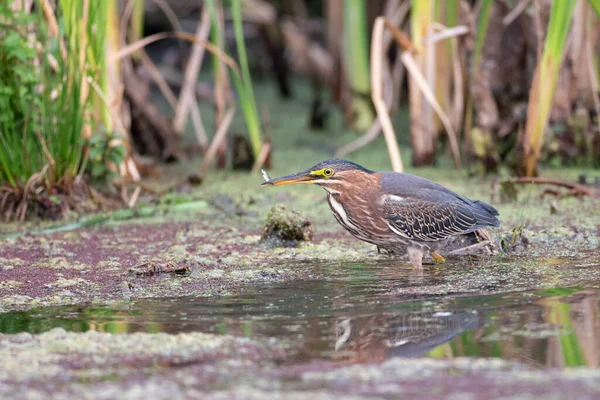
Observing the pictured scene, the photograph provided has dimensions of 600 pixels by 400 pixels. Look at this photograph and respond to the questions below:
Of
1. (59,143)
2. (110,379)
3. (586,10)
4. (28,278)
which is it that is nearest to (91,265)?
(28,278)

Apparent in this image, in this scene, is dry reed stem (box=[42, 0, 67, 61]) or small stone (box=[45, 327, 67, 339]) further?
dry reed stem (box=[42, 0, 67, 61])

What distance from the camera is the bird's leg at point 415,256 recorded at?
5623 mm

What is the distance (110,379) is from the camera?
345 centimetres

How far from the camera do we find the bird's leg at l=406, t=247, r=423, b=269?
18.4 ft

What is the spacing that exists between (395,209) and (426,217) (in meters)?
0.20

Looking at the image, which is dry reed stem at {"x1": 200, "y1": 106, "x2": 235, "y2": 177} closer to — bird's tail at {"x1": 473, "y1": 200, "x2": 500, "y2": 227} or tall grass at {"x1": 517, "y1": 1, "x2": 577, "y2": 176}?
tall grass at {"x1": 517, "y1": 1, "x2": 577, "y2": 176}

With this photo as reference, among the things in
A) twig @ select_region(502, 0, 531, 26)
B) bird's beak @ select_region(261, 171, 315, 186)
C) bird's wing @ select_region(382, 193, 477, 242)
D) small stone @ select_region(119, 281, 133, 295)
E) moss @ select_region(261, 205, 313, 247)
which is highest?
twig @ select_region(502, 0, 531, 26)

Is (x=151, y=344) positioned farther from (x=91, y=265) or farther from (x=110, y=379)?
(x=91, y=265)

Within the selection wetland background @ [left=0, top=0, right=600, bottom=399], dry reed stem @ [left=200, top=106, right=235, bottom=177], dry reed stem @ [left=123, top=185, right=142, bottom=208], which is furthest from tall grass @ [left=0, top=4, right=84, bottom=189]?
Result: dry reed stem @ [left=200, top=106, right=235, bottom=177]

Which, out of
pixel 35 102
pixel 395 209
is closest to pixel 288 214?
pixel 395 209

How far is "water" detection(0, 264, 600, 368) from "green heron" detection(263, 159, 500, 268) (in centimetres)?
62

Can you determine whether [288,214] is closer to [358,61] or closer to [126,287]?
[126,287]

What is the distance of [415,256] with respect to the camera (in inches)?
224

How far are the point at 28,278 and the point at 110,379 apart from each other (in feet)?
6.70
